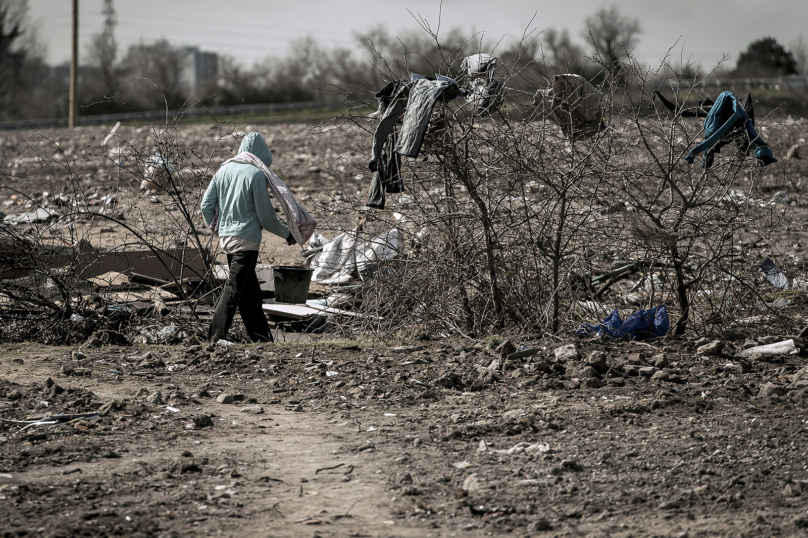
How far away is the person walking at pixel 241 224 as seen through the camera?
554 cm

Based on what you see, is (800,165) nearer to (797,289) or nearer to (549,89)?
(797,289)

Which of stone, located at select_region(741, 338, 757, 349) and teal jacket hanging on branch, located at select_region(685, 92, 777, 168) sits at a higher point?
teal jacket hanging on branch, located at select_region(685, 92, 777, 168)

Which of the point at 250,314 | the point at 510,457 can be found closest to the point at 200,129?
the point at 250,314

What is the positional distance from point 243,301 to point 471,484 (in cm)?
310

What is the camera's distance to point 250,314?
18.8 ft

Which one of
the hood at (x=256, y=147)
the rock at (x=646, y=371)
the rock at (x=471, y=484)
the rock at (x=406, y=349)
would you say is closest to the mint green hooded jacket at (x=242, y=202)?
the hood at (x=256, y=147)

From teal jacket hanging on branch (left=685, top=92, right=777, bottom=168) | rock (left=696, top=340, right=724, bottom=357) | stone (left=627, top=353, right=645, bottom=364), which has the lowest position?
stone (left=627, top=353, right=645, bottom=364)

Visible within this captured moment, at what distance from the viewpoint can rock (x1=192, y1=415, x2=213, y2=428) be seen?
3.73 metres

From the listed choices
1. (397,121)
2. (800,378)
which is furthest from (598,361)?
(397,121)

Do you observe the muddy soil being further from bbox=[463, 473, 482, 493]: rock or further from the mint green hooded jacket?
the mint green hooded jacket

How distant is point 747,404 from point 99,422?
3181mm

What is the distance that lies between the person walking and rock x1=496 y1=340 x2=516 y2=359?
189cm

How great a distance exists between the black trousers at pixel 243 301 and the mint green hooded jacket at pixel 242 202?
0.19m

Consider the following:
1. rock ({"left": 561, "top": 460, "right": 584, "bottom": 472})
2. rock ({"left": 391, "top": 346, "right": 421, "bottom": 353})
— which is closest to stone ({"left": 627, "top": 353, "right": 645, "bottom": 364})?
rock ({"left": 391, "top": 346, "right": 421, "bottom": 353})
